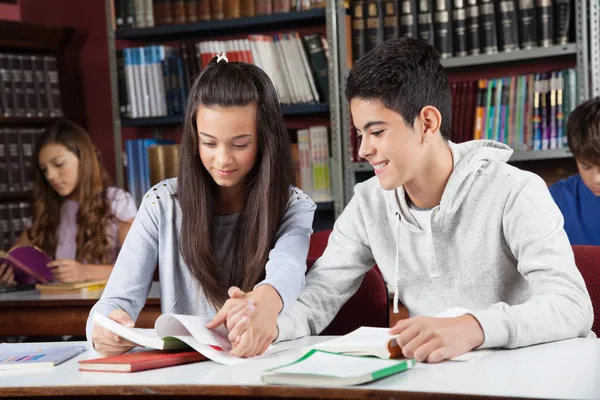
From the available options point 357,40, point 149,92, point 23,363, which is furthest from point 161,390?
point 149,92

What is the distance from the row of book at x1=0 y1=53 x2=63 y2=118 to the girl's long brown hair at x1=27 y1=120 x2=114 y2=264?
0.84 meters

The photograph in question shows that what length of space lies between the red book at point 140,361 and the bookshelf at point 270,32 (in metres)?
2.48

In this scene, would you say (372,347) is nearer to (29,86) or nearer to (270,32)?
(270,32)

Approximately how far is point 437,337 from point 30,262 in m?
1.95

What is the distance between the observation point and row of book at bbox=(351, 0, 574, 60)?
3.50m

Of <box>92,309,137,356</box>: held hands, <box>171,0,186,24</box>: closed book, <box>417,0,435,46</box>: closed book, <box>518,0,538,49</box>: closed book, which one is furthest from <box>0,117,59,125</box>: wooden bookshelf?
<box>92,309,137,356</box>: held hands

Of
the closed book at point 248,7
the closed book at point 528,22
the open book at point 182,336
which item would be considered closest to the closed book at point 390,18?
the closed book at point 528,22

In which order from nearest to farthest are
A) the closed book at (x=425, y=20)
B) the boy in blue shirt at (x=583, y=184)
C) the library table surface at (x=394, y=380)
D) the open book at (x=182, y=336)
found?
the library table surface at (x=394, y=380), the open book at (x=182, y=336), the boy in blue shirt at (x=583, y=184), the closed book at (x=425, y=20)

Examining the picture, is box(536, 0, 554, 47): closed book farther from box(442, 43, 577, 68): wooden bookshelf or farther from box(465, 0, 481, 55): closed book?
box(465, 0, 481, 55): closed book


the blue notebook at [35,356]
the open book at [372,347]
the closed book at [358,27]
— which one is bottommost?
the blue notebook at [35,356]

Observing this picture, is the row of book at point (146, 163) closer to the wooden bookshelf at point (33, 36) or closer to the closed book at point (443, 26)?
the wooden bookshelf at point (33, 36)

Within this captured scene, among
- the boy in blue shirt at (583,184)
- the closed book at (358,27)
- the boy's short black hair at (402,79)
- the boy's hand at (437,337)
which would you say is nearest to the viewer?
the boy's hand at (437,337)

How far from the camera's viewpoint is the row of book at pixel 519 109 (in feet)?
11.6

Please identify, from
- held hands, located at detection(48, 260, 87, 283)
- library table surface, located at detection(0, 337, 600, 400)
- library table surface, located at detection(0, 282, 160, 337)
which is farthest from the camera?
held hands, located at detection(48, 260, 87, 283)
